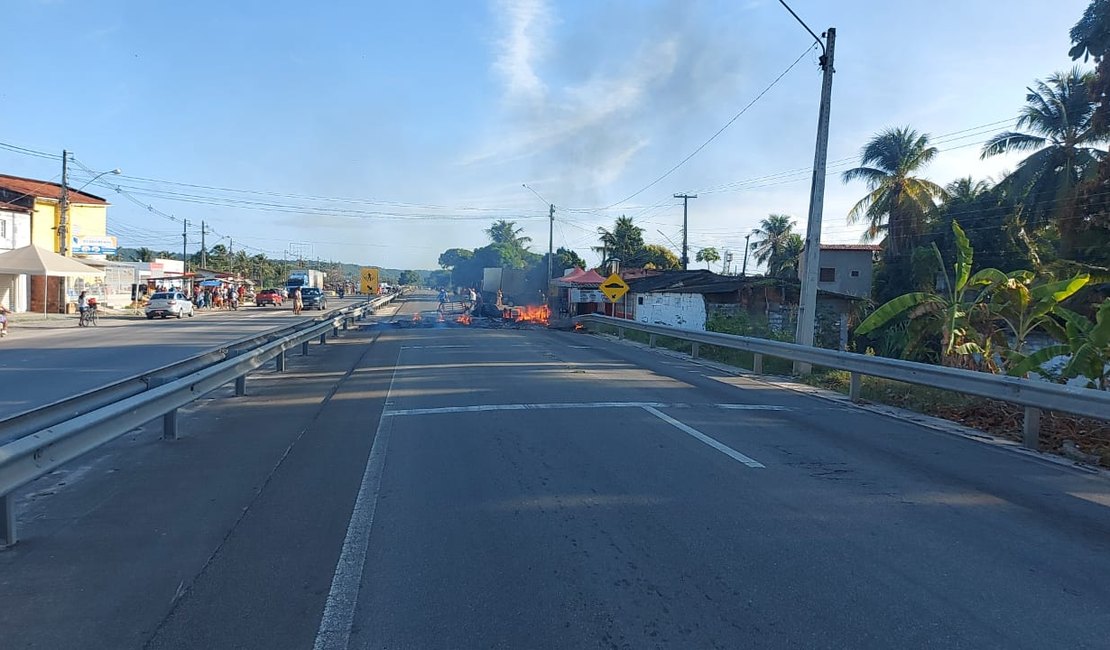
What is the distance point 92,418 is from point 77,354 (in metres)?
17.8

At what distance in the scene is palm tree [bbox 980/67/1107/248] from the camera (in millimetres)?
34594

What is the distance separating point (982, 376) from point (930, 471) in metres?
2.62

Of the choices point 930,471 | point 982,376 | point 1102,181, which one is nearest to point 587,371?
point 982,376

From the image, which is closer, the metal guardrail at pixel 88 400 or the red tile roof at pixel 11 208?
the metal guardrail at pixel 88 400

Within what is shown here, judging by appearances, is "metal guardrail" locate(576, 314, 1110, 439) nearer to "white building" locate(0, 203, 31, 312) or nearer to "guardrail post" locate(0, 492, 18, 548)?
"guardrail post" locate(0, 492, 18, 548)

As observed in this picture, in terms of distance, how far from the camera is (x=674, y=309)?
36844 mm

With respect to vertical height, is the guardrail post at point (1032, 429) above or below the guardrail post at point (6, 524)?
above

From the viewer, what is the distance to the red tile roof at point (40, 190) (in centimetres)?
5059

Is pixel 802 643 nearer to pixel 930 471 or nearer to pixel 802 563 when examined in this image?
pixel 802 563

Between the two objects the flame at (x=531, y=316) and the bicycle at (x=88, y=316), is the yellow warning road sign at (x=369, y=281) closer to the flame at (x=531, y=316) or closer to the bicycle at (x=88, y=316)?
the flame at (x=531, y=316)

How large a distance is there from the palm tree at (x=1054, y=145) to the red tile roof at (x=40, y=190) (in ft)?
185

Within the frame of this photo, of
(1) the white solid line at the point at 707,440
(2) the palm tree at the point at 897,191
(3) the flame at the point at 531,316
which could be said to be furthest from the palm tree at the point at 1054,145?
(1) the white solid line at the point at 707,440

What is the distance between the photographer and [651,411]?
35.2 ft

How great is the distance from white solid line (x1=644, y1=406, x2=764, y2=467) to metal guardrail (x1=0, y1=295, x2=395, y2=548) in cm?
577
